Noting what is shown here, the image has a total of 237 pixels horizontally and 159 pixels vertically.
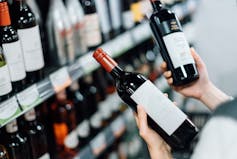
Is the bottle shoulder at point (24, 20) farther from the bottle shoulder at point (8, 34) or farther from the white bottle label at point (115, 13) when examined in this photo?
the white bottle label at point (115, 13)

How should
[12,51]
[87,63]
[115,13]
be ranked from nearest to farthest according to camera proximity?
[12,51] < [87,63] < [115,13]

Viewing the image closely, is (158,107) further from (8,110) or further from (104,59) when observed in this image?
(8,110)

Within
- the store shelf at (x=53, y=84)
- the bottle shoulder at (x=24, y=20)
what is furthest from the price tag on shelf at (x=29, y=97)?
the bottle shoulder at (x=24, y=20)

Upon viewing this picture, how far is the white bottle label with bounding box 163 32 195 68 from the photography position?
1666 mm

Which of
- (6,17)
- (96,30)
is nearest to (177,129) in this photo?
(6,17)

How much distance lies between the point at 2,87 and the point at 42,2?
76 cm

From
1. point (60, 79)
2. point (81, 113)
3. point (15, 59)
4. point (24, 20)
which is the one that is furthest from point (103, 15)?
point (15, 59)

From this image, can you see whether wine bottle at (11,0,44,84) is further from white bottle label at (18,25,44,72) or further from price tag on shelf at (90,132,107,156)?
price tag on shelf at (90,132,107,156)

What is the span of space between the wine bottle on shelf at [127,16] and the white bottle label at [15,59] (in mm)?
929

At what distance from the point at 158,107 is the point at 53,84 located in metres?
0.50

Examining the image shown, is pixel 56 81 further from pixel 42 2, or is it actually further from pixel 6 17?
pixel 42 2

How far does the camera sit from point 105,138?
2.33 metres

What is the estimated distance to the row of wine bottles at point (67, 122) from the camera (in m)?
1.73

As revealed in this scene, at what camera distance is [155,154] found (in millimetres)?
1463
